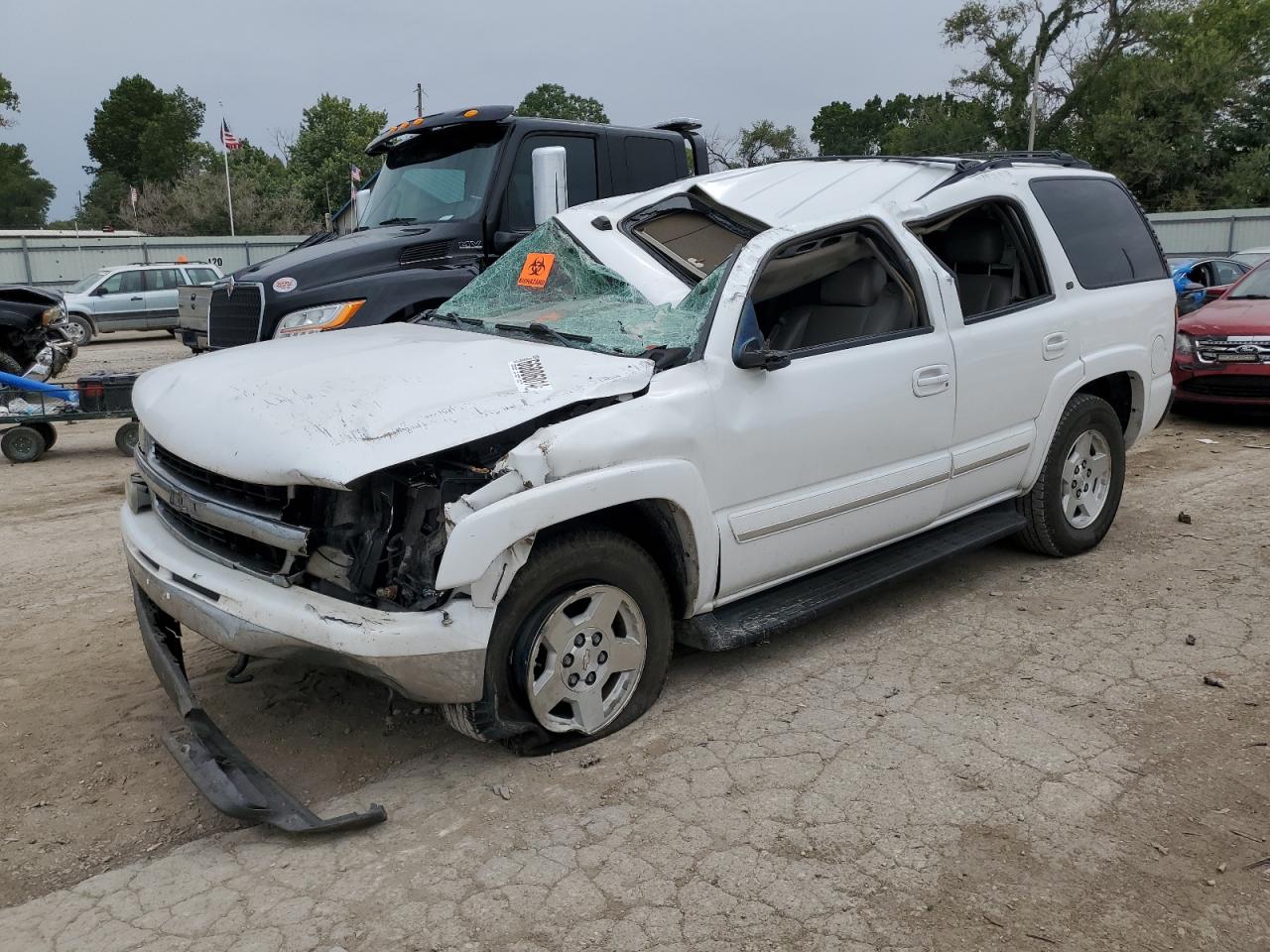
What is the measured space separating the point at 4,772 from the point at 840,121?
93844mm

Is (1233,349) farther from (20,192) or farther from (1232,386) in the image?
(20,192)

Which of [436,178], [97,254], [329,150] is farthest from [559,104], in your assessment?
[436,178]

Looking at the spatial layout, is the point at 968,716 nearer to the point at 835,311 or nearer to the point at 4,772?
the point at 835,311

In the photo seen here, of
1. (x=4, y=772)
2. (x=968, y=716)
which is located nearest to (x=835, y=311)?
(x=968, y=716)

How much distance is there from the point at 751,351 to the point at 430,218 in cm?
453

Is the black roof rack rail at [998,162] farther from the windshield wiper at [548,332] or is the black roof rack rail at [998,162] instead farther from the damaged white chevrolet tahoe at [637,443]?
the windshield wiper at [548,332]

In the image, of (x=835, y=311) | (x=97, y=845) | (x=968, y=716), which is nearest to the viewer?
(x=97, y=845)

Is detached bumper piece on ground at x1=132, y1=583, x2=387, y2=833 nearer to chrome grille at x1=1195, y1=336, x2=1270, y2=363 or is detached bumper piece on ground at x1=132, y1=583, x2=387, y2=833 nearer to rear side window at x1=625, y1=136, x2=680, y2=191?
rear side window at x1=625, y1=136, x2=680, y2=191

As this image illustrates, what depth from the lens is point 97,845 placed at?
3.17 metres

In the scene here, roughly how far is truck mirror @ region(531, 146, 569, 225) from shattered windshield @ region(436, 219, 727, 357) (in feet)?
2.28

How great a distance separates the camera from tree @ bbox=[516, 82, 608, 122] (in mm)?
86000

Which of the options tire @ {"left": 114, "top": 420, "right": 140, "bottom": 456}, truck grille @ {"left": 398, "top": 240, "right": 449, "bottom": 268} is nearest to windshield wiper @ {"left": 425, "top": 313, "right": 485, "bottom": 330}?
truck grille @ {"left": 398, "top": 240, "right": 449, "bottom": 268}

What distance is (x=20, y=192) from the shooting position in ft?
273

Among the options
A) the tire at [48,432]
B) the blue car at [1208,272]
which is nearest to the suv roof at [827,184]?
the tire at [48,432]
